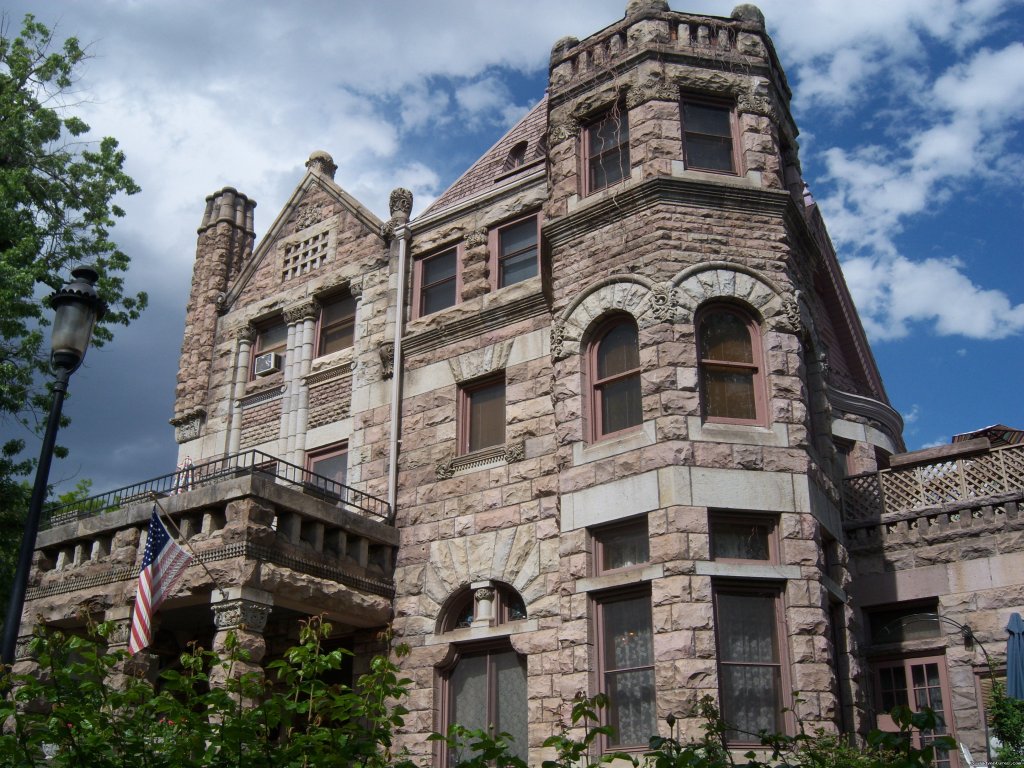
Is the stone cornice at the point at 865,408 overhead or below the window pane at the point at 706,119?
below

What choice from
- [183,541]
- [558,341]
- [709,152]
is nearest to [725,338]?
[558,341]

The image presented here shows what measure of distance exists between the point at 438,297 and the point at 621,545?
273 inches

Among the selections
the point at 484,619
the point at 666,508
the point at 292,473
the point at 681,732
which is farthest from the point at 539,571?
the point at 292,473

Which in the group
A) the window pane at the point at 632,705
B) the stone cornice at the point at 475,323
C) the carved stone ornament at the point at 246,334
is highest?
the carved stone ornament at the point at 246,334

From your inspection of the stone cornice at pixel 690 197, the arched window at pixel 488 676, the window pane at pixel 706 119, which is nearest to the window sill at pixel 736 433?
the stone cornice at pixel 690 197

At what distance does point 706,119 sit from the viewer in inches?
669

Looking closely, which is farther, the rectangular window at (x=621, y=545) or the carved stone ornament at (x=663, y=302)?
the carved stone ornament at (x=663, y=302)

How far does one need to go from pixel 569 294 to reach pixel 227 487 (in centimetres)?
568

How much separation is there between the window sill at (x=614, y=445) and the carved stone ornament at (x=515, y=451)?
152 centimetres

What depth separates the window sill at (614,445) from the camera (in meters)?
14.4

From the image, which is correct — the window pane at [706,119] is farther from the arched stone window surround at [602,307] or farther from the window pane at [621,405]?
the window pane at [621,405]

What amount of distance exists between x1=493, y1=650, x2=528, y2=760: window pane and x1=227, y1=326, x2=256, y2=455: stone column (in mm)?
7722

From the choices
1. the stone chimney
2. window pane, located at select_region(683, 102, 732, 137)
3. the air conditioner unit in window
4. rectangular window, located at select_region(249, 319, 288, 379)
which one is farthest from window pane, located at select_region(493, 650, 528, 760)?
the stone chimney

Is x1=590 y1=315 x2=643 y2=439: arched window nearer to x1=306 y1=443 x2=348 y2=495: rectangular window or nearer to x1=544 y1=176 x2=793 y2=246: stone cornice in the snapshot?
x1=544 y1=176 x2=793 y2=246: stone cornice
